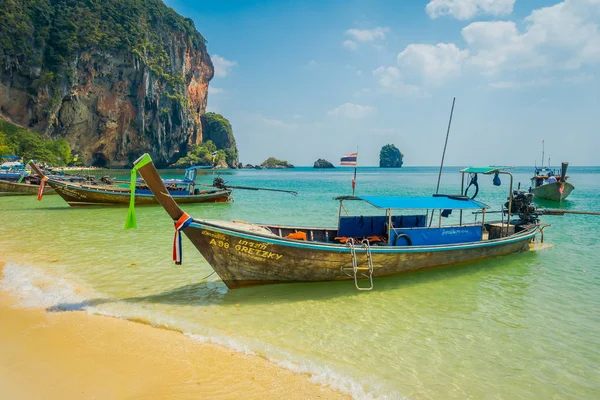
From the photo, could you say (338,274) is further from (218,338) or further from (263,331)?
(218,338)

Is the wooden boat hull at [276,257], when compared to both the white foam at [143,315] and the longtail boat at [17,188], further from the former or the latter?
the longtail boat at [17,188]

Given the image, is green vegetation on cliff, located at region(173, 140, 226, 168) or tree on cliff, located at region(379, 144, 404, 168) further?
tree on cliff, located at region(379, 144, 404, 168)

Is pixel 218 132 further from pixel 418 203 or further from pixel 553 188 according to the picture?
pixel 418 203

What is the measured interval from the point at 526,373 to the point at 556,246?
1047 cm

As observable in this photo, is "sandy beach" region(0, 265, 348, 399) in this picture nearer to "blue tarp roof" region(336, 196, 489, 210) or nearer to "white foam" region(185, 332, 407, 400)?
"white foam" region(185, 332, 407, 400)

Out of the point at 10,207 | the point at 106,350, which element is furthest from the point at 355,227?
the point at 10,207

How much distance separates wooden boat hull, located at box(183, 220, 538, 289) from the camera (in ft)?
23.9

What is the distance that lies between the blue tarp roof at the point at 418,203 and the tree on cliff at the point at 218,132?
114m

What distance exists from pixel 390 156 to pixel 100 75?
14668 cm

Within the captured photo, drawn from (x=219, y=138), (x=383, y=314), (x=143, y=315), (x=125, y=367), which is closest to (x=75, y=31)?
(x=219, y=138)

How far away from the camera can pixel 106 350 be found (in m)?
5.36

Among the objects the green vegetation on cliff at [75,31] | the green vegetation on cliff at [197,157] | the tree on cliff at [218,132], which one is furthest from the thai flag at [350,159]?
the tree on cliff at [218,132]

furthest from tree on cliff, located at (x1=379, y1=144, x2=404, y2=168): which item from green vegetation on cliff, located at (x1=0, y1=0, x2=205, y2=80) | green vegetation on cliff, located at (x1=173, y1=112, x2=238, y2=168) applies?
green vegetation on cliff, located at (x1=0, y1=0, x2=205, y2=80)

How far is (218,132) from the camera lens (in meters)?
123
